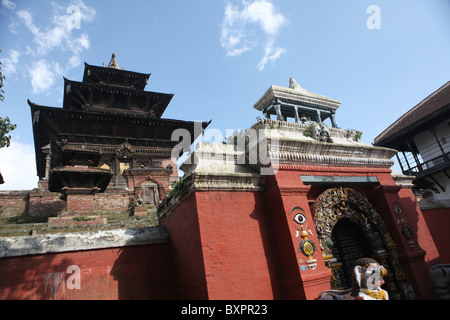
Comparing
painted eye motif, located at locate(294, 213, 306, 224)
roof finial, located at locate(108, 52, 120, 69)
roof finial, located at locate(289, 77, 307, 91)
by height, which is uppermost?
roof finial, located at locate(108, 52, 120, 69)

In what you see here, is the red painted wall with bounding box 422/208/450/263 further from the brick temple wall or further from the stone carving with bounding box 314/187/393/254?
the brick temple wall

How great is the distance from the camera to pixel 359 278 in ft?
14.2

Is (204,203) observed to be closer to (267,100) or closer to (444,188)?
(267,100)

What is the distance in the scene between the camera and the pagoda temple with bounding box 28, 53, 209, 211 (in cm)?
1833

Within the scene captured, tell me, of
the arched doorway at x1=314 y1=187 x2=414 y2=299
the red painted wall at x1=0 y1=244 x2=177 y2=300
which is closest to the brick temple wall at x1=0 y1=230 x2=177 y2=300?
the red painted wall at x1=0 y1=244 x2=177 y2=300

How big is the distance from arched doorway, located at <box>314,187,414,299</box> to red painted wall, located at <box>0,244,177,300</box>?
340 cm

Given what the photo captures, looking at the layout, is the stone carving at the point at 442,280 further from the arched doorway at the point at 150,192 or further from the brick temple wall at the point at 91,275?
the arched doorway at the point at 150,192

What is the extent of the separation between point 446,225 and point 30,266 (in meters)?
12.2

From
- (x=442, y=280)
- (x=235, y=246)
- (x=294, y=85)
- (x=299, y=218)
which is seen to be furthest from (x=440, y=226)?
(x=235, y=246)

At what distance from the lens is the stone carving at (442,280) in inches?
239

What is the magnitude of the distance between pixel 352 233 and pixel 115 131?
21.6 meters

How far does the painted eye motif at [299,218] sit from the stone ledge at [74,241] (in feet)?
9.51

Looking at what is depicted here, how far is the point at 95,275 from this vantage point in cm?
537

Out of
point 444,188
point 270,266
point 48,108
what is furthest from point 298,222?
point 48,108
